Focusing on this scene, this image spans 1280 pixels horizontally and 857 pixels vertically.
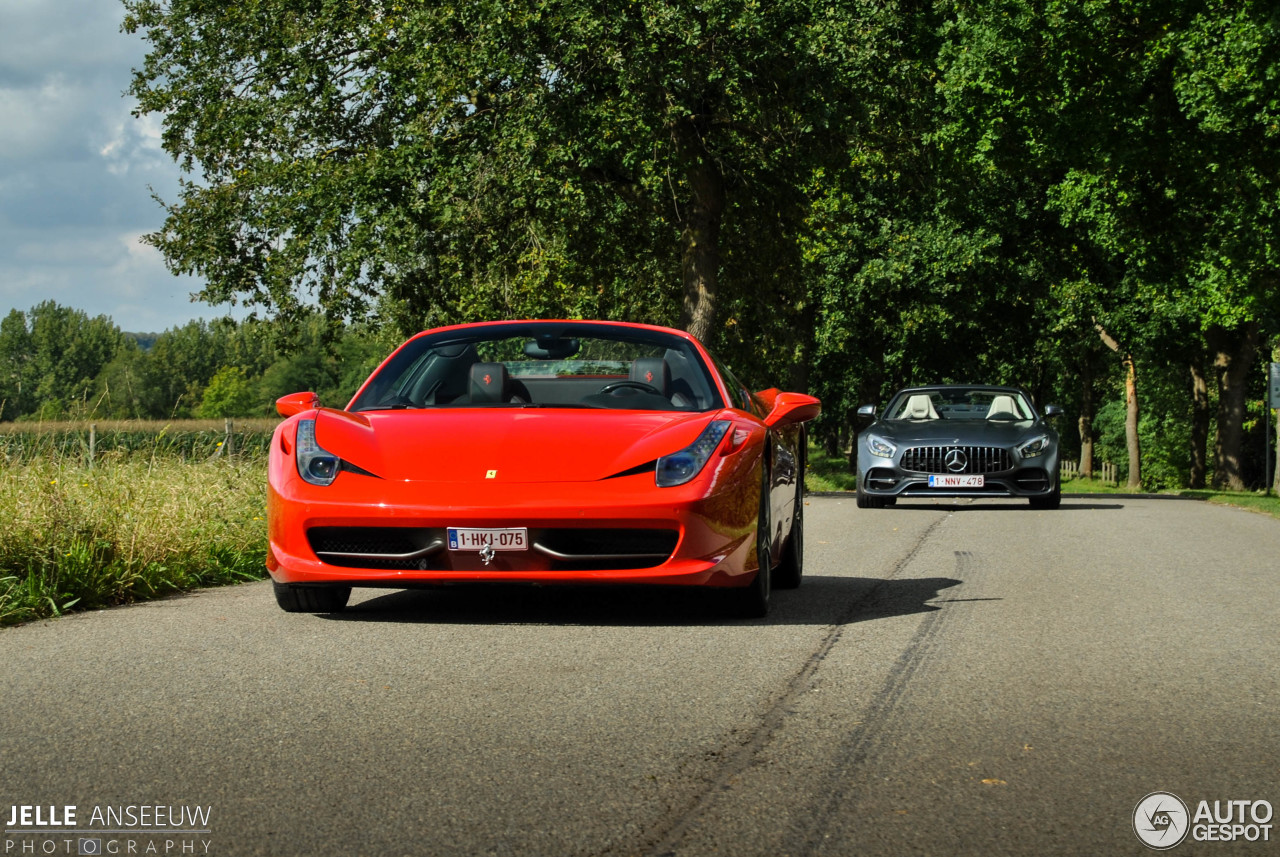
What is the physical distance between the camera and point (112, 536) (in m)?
8.37

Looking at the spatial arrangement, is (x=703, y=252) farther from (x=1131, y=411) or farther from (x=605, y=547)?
(x=1131, y=411)

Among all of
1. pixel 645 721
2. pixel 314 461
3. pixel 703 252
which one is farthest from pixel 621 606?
pixel 703 252

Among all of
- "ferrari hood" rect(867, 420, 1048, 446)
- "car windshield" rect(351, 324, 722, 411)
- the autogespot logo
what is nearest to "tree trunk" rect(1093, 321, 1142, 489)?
"ferrari hood" rect(867, 420, 1048, 446)

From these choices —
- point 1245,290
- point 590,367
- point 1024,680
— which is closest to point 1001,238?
point 1245,290

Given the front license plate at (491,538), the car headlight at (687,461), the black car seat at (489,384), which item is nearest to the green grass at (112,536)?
the black car seat at (489,384)

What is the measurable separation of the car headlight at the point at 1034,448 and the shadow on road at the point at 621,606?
8452 mm

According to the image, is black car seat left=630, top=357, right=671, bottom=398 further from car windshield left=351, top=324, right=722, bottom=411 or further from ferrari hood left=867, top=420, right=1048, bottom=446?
ferrari hood left=867, top=420, right=1048, bottom=446

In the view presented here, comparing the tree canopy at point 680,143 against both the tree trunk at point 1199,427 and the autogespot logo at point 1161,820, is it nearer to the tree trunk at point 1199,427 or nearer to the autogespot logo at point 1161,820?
the tree trunk at point 1199,427

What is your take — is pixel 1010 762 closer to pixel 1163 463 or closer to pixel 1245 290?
pixel 1245 290

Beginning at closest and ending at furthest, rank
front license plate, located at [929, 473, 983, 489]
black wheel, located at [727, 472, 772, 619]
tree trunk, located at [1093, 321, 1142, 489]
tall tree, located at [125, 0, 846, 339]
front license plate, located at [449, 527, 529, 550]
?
front license plate, located at [449, 527, 529, 550], black wheel, located at [727, 472, 772, 619], front license plate, located at [929, 473, 983, 489], tall tree, located at [125, 0, 846, 339], tree trunk, located at [1093, 321, 1142, 489]

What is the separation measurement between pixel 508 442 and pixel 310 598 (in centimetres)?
133

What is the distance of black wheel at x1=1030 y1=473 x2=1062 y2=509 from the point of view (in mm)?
16766

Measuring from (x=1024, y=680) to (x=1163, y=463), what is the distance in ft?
270

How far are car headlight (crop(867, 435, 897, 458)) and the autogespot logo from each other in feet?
42.7
